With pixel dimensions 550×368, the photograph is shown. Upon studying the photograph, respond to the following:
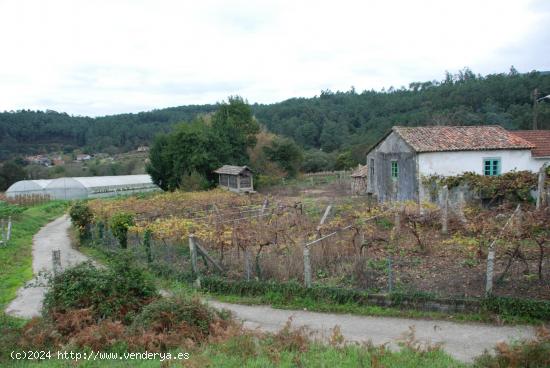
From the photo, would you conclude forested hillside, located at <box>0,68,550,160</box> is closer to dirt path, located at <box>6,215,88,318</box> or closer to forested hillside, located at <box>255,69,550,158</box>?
forested hillside, located at <box>255,69,550,158</box>

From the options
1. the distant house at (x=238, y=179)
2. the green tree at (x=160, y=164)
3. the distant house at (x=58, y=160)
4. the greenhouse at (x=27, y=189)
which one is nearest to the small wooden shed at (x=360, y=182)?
the distant house at (x=238, y=179)

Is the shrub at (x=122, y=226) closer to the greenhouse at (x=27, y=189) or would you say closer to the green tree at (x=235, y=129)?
the green tree at (x=235, y=129)

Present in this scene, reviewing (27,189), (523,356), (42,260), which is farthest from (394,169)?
(27,189)

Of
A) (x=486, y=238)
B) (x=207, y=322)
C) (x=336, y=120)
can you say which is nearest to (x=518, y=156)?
(x=486, y=238)

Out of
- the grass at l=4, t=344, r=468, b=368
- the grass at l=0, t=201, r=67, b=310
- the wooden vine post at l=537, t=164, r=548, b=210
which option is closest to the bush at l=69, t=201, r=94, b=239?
the grass at l=0, t=201, r=67, b=310

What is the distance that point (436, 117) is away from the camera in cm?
5691

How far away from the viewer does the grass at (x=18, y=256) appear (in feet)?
47.6

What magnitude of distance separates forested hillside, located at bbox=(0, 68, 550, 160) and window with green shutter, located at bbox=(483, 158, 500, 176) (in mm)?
33688

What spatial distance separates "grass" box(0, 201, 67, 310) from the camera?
47.6ft

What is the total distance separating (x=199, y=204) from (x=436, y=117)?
4135 centimetres

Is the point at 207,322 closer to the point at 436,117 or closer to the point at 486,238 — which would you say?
the point at 486,238

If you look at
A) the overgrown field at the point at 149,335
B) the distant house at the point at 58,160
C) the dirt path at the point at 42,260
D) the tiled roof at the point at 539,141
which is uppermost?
the distant house at the point at 58,160

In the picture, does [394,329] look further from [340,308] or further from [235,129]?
[235,129]

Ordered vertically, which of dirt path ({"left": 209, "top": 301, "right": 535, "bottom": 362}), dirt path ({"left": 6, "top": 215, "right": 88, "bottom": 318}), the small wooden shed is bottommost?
dirt path ({"left": 6, "top": 215, "right": 88, "bottom": 318})
